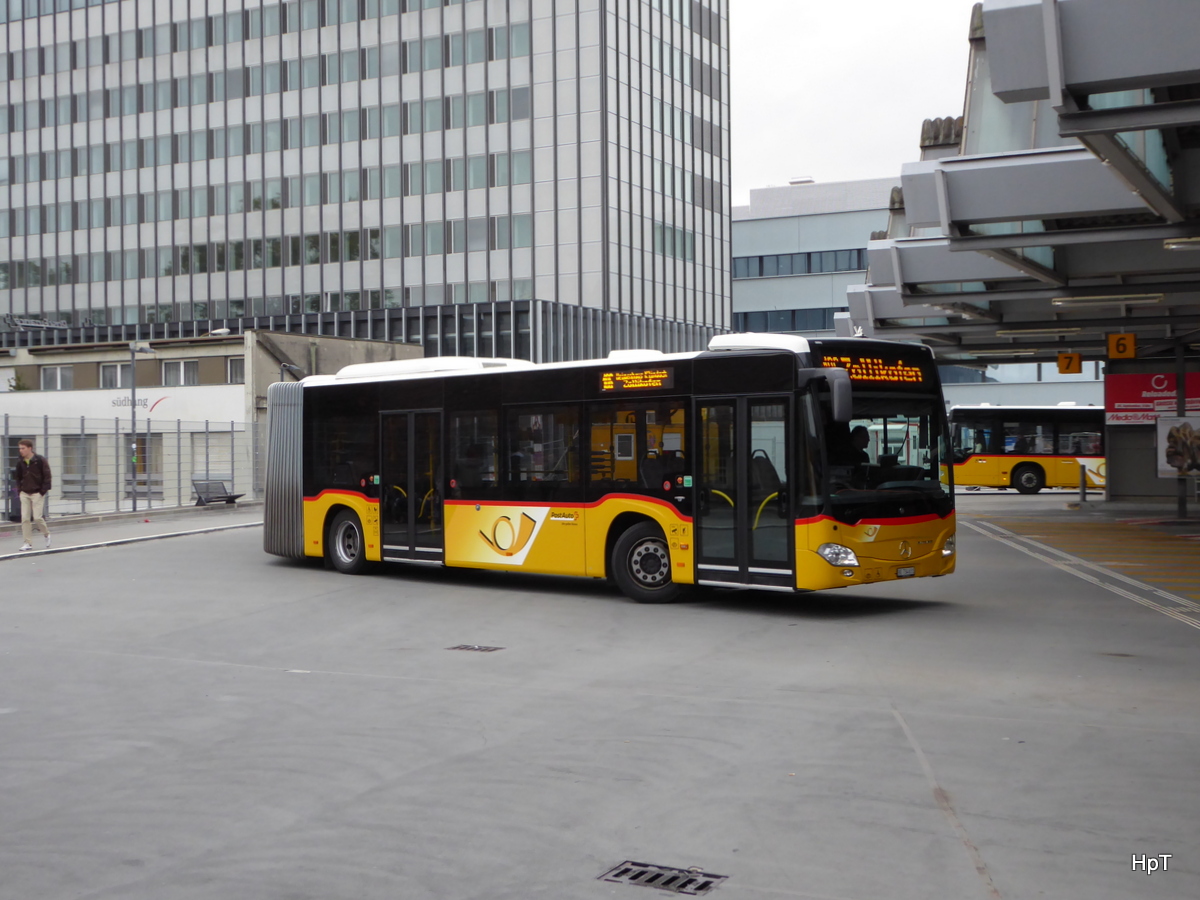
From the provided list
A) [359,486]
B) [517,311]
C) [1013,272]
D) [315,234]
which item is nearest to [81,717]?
[359,486]

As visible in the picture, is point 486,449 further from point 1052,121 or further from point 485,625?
point 1052,121

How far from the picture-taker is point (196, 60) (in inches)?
2638

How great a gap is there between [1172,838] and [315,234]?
63.0m

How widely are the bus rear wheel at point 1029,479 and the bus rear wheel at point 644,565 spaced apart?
31711mm

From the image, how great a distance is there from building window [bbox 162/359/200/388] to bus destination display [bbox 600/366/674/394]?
3183cm

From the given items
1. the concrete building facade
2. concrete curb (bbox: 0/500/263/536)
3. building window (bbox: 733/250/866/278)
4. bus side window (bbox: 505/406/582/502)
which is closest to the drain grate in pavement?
bus side window (bbox: 505/406/582/502)

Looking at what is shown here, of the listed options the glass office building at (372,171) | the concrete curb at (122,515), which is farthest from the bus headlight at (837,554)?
the glass office building at (372,171)

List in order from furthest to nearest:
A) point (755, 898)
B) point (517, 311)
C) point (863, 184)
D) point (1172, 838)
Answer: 1. point (863, 184)
2. point (517, 311)
3. point (1172, 838)
4. point (755, 898)

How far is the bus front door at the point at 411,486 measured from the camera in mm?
16797

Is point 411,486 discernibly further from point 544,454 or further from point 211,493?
point 211,493

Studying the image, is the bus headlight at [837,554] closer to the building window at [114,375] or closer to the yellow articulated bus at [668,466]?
the yellow articulated bus at [668,466]

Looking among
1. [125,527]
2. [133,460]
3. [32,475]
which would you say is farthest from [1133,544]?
[133,460]

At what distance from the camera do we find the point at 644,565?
47.6 feet

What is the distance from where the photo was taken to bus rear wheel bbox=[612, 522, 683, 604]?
14297mm
